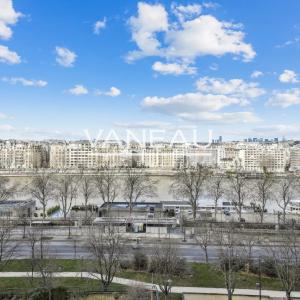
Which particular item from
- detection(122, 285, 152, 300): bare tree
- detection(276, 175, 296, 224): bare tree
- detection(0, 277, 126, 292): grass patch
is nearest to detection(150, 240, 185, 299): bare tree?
detection(122, 285, 152, 300): bare tree

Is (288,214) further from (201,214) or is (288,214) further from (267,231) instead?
(267,231)

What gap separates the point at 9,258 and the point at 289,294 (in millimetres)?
9821

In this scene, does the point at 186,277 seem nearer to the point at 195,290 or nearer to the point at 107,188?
the point at 195,290

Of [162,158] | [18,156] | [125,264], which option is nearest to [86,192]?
[125,264]

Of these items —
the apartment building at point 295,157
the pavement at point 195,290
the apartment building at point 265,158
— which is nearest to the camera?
the pavement at point 195,290

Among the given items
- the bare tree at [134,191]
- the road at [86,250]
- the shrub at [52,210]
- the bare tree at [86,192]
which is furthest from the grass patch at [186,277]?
the shrub at [52,210]

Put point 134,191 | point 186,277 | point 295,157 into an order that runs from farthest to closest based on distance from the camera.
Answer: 1. point 295,157
2. point 134,191
3. point 186,277

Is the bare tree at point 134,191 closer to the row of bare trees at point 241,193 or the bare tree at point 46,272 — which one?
the row of bare trees at point 241,193

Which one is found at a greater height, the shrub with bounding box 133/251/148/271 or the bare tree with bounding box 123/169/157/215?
the bare tree with bounding box 123/169/157/215

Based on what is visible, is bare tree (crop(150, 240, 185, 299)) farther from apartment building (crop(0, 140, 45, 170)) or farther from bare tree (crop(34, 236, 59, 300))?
apartment building (crop(0, 140, 45, 170))

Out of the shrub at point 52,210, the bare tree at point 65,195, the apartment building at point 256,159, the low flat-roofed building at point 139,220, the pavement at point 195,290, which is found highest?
the apartment building at point 256,159

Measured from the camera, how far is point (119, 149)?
11731 cm

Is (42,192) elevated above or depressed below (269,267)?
above

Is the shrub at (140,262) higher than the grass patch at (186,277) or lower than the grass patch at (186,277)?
higher
